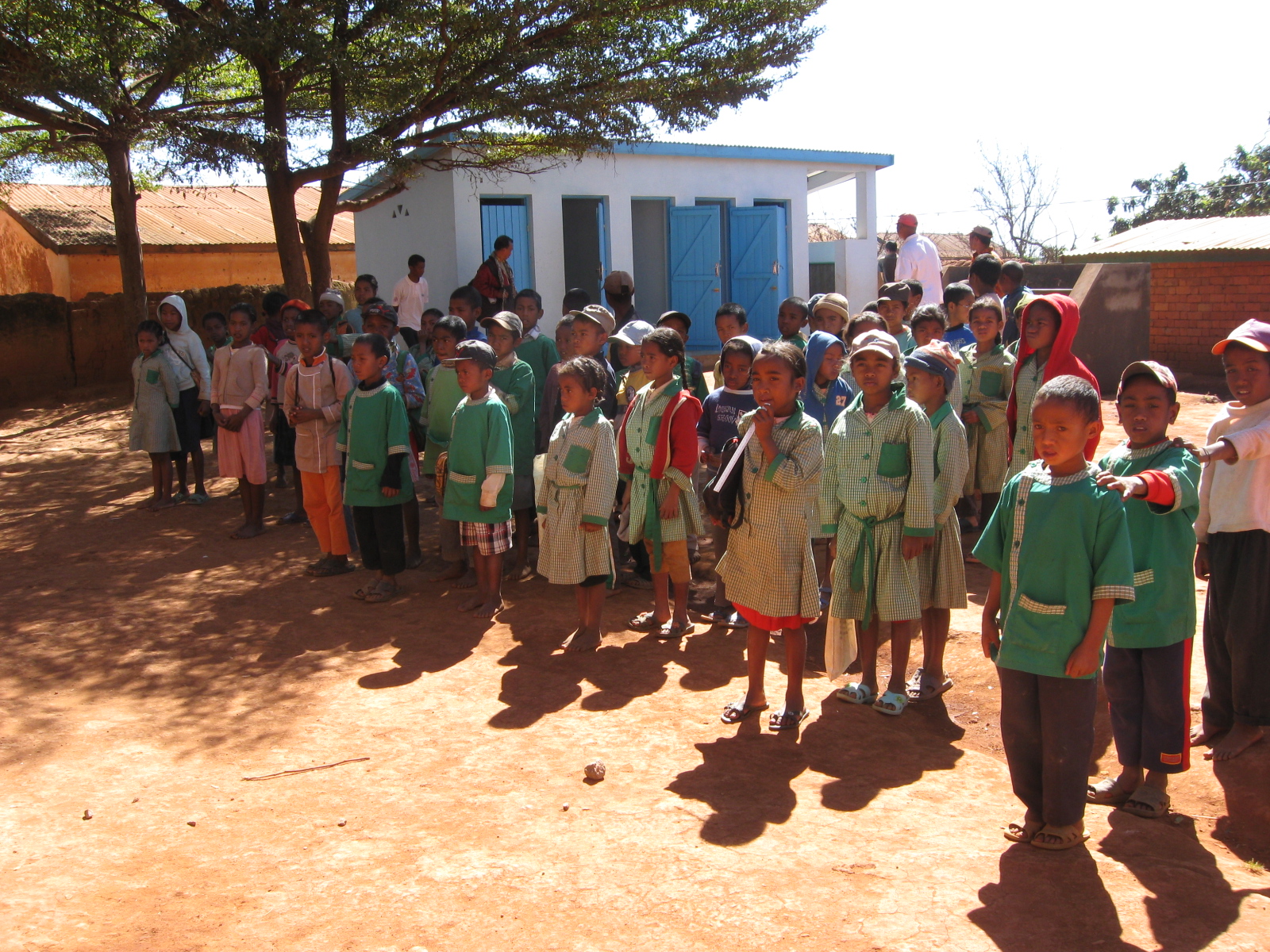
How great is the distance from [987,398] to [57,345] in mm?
12046

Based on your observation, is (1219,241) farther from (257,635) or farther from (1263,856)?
(257,635)

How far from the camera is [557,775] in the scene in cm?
377

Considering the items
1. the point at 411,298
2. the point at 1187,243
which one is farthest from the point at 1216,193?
the point at 411,298

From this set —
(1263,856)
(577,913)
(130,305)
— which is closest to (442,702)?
(577,913)

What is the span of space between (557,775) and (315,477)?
3.39 m

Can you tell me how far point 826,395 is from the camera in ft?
19.5

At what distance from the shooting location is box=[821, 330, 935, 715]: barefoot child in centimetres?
409

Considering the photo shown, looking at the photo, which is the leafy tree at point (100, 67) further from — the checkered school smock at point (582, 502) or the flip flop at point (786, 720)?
the flip flop at point (786, 720)

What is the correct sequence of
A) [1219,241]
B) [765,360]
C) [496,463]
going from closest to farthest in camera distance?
[765,360]
[496,463]
[1219,241]

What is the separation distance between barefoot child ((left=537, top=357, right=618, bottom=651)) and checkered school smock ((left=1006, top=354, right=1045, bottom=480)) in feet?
6.81

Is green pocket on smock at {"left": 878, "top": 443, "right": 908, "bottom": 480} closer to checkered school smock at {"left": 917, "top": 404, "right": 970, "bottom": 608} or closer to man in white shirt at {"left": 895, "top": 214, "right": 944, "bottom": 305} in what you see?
checkered school smock at {"left": 917, "top": 404, "right": 970, "bottom": 608}

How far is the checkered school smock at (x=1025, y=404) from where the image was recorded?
17.3 feet

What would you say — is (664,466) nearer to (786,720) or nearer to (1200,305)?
(786,720)

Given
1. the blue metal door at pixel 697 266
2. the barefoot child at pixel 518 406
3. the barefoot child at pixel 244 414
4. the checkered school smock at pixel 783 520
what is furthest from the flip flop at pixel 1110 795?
the blue metal door at pixel 697 266
